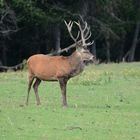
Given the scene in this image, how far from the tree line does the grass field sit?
1758 centimetres

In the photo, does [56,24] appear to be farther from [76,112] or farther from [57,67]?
[76,112]

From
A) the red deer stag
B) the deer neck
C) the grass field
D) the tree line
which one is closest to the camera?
the grass field

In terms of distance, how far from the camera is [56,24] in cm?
4469

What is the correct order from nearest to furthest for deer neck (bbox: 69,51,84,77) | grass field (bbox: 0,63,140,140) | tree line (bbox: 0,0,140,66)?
1. grass field (bbox: 0,63,140,140)
2. deer neck (bbox: 69,51,84,77)
3. tree line (bbox: 0,0,140,66)

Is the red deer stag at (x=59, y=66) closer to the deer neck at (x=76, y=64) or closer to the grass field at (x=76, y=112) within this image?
the deer neck at (x=76, y=64)

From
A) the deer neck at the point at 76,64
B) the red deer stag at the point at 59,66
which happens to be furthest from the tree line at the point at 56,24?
the deer neck at the point at 76,64

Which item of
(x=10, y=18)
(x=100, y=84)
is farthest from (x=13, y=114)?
(x=10, y=18)

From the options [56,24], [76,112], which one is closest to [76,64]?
[76,112]

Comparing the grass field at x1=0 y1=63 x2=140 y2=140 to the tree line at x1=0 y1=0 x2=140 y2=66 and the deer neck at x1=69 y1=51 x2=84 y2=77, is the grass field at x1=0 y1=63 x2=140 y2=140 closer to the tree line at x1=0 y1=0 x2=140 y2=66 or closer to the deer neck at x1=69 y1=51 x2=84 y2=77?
the deer neck at x1=69 y1=51 x2=84 y2=77

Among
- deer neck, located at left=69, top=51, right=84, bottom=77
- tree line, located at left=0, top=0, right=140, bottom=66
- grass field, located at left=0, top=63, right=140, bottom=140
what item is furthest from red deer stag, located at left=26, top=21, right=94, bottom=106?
tree line, located at left=0, top=0, right=140, bottom=66

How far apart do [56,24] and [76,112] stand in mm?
28361

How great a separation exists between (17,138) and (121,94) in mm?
9047

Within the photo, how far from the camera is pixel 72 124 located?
14.8m

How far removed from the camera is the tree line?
43.9m
